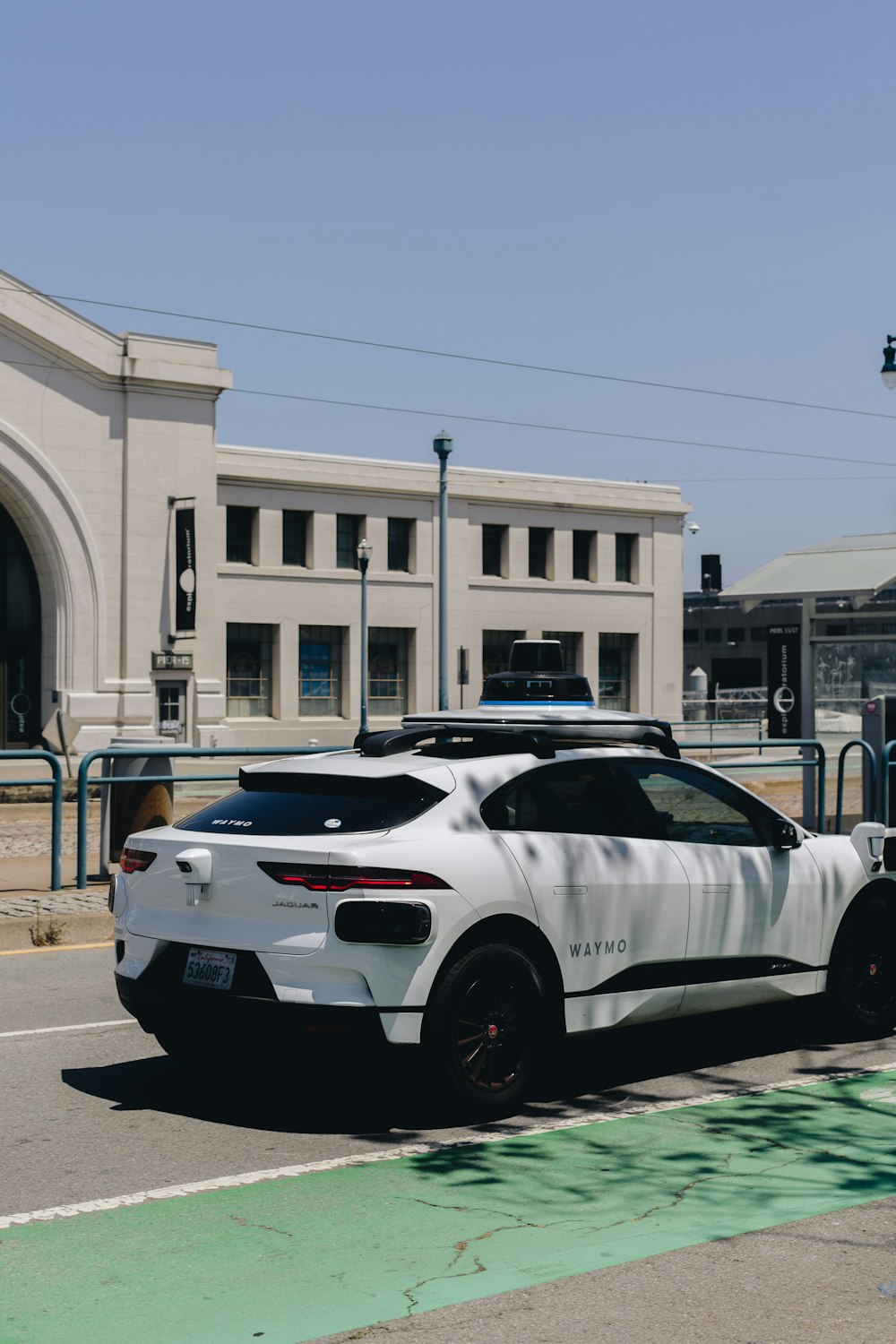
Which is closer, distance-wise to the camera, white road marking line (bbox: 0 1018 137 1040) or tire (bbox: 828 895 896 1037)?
tire (bbox: 828 895 896 1037)

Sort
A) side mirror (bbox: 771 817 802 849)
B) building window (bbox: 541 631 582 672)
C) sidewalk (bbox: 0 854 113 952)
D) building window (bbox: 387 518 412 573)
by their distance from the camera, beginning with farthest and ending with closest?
building window (bbox: 541 631 582 672), building window (bbox: 387 518 412 573), sidewalk (bbox: 0 854 113 952), side mirror (bbox: 771 817 802 849)

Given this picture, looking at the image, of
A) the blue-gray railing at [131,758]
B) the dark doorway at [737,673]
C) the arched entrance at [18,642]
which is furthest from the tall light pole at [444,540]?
the dark doorway at [737,673]

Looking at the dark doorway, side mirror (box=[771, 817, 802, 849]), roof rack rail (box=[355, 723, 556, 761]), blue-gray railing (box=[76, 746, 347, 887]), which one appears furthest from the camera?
the dark doorway

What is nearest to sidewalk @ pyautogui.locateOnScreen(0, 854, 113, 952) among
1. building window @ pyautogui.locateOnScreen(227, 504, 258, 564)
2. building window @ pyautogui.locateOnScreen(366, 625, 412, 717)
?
building window @ pyautogui.locateOnScreen(227, 504, 258, 564)

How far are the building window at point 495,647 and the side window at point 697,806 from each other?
49443 millimetres

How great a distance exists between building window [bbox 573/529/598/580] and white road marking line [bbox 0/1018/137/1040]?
171ft

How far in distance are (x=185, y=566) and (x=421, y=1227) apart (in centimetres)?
3942

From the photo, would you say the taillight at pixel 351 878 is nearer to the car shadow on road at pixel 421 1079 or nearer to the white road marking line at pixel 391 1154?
the car shadow on road at pixel 421 1079

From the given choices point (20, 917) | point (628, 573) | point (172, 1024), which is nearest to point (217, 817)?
point (172, 1024)

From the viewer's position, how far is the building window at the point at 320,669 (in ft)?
174

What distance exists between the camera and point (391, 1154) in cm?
614

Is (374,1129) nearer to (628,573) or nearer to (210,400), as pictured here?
(210,400)

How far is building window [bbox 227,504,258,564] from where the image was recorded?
5162 cm

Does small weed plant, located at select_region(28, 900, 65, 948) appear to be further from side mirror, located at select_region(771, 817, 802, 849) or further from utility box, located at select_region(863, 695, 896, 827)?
utility box, located at select_region(863, 695, 896, 827)
